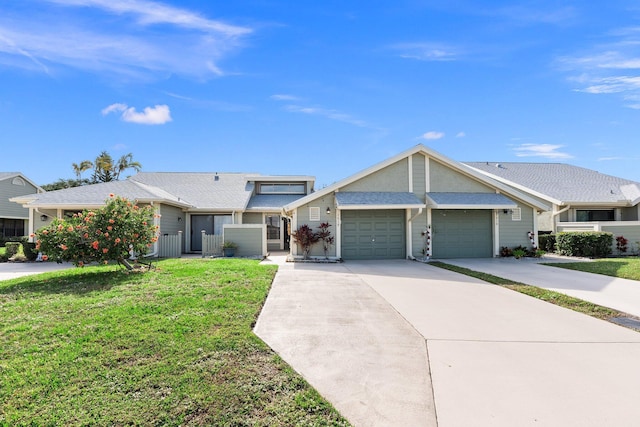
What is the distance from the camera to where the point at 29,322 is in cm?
505

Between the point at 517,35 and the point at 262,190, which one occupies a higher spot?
the point at 517,35

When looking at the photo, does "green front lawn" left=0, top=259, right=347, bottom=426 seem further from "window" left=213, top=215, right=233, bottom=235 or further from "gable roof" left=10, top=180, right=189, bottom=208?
"window" left=213, top=215, right=233, bottom=235

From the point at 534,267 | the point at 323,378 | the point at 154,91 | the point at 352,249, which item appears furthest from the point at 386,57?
the point at 323,378

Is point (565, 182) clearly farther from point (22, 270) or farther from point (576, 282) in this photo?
point (22, 270)

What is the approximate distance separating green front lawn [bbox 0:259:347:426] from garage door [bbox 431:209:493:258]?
10844mm

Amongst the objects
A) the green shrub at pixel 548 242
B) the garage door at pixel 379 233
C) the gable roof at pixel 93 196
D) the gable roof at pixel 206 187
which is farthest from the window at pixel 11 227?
the green shrub at pixel 548 242

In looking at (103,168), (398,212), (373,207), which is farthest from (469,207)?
(103,168)

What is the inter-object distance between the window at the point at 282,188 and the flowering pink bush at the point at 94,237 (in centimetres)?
1228

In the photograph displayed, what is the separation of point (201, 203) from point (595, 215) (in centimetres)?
2386

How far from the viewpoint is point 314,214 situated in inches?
569

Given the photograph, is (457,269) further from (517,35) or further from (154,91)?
(154,91)

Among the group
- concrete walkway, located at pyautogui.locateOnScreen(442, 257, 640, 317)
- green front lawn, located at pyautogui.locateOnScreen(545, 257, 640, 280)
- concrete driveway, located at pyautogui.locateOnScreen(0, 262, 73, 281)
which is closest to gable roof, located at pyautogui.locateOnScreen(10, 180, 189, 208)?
concrete driveway, located at pyautogui.locateOnScreen(0, 262, 73, 281)

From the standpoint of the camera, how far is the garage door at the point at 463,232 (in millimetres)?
14938

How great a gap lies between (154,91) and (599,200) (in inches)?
995
